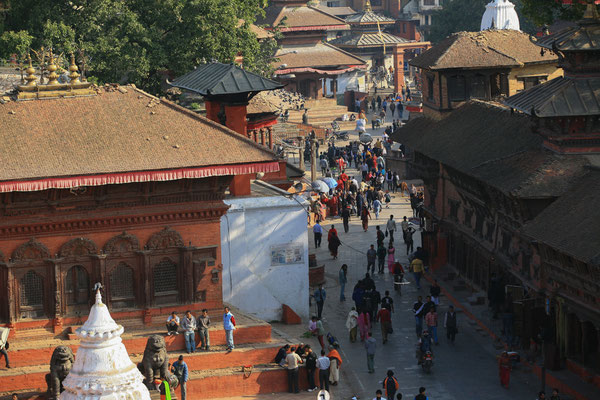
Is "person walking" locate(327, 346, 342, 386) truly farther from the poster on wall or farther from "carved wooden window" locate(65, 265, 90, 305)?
"carved wooden window" locate(65, 265, 90, 305)

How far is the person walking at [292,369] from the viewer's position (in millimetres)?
31562

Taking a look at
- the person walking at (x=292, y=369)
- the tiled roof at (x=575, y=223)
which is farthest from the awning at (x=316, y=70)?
the person walking at (x=292, y=369)

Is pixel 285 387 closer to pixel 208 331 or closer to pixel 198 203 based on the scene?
pixel 208 331

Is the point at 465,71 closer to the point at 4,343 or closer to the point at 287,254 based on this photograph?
the point at 287,254

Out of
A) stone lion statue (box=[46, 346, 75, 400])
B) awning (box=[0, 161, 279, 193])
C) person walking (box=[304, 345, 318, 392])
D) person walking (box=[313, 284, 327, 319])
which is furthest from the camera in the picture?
person walking (box=[313, 284, 327, 319])

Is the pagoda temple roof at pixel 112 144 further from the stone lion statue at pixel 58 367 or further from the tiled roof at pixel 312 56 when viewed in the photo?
the tiled roof at pixel 312 56

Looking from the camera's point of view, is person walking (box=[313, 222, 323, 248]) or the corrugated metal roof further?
person walking (box=[313, 222, 323, 248])

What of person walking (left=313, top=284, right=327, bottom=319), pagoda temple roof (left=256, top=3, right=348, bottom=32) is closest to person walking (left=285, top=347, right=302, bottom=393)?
person walking (left=313, top=284, right=327, bottom=319)

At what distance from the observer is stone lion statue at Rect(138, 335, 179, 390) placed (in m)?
30.0

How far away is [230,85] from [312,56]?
53310 mm

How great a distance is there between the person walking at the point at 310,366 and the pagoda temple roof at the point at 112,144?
15.1ft

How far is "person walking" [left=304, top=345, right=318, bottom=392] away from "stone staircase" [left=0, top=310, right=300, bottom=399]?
22cm

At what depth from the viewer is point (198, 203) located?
33125mm

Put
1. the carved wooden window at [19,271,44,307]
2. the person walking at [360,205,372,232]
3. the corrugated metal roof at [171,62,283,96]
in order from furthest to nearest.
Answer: the person walking at [360,205,372,232] < the corrugated metal roof at [171,62,283,96] < the carved wooden window at [19,271,44,307]
